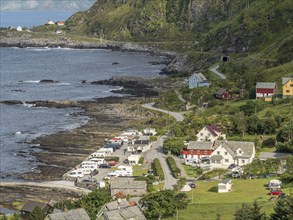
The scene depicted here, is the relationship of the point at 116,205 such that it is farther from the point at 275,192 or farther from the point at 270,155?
the point at 270,155

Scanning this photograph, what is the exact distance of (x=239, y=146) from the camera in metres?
73.9

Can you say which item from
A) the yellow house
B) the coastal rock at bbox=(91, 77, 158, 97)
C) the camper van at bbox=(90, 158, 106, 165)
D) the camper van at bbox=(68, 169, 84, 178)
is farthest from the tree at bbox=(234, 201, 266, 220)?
the coastal rock at bbox=(91, 77, 158, 97)

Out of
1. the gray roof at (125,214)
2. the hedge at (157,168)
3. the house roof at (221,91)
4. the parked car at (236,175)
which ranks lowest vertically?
the hedge at (157,168)

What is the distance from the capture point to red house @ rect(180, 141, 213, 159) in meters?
76.6

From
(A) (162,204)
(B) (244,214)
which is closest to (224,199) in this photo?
(A) (162,204)

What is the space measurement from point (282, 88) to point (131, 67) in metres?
92.7

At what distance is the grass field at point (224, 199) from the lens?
52031 millimetres

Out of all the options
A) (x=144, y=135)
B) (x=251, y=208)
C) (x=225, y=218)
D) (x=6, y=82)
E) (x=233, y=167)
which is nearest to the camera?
(x=251, y=208)

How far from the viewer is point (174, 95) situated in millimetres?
120438

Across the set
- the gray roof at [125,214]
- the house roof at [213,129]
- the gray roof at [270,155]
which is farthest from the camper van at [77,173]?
the gray roof at [125,214]

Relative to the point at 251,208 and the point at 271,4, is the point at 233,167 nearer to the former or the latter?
the point at 251,208

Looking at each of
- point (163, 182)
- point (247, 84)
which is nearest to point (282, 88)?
point (247, 84)

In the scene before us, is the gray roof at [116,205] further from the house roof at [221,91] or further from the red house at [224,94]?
the house roof at [221,91]

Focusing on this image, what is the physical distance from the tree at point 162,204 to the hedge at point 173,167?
13.0m
